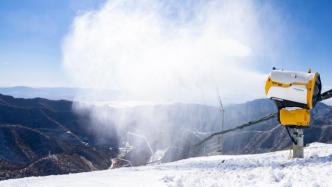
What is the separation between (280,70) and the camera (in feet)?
40.7

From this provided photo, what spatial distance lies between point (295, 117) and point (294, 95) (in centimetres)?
91

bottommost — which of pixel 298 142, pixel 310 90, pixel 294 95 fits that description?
pixel 298 142

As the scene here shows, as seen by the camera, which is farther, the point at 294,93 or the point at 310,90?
the point at 294,93

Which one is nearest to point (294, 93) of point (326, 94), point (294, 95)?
point (294, 95)

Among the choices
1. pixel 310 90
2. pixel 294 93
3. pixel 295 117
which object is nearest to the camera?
pixel 310 90

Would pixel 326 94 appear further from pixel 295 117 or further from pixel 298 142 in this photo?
pixel 298 142

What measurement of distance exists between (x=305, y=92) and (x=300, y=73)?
73 centimetres

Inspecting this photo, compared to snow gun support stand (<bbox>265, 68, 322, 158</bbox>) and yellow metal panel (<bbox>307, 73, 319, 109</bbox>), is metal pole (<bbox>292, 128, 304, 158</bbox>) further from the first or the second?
yellow metal panel (<bbox>307, 73, 319, 109</bbox>)

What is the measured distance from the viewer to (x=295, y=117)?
40.2 ft

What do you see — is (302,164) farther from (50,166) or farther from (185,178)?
(50,166)

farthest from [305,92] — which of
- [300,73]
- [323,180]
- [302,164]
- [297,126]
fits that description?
[323,180]

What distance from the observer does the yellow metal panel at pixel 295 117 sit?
12.1m

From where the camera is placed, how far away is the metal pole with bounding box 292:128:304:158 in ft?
42.0

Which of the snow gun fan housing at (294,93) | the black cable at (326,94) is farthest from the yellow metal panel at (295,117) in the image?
the black cable at (326,94)
